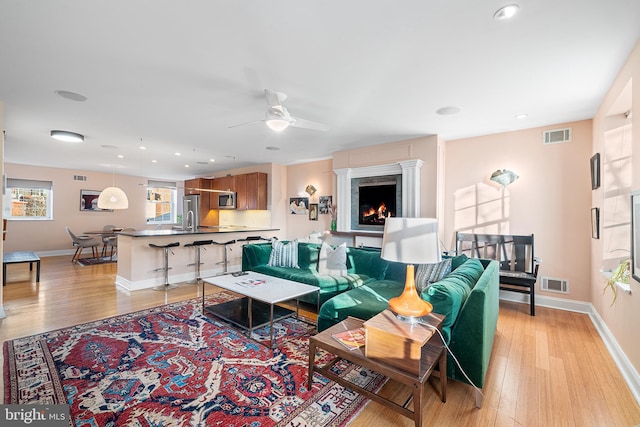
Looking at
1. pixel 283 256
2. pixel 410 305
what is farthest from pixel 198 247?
pixel 410 305

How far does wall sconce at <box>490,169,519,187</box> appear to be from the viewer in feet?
13.3

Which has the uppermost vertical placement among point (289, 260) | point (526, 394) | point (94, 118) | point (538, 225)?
point (94, 118)

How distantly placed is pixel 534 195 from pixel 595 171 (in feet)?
2.63

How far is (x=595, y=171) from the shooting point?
10.5ft

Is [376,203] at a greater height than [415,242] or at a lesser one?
greater

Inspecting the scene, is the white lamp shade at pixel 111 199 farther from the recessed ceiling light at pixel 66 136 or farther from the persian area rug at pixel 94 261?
the persian area rug at pixel 94 261

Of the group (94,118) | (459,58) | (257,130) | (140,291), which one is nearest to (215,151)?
(257,130)

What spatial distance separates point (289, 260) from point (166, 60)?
2995 millimetres

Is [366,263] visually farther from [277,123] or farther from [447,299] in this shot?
[277,123]

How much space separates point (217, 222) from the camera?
853 cm

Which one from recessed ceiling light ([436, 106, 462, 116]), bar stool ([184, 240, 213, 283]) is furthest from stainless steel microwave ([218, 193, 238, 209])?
recessed ceiling light ([436, 106, 462, 116])

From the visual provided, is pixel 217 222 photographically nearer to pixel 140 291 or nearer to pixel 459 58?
pixel 140 291

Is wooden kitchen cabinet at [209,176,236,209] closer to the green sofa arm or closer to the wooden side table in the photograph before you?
the wooden side table

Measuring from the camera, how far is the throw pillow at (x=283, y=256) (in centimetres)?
431
